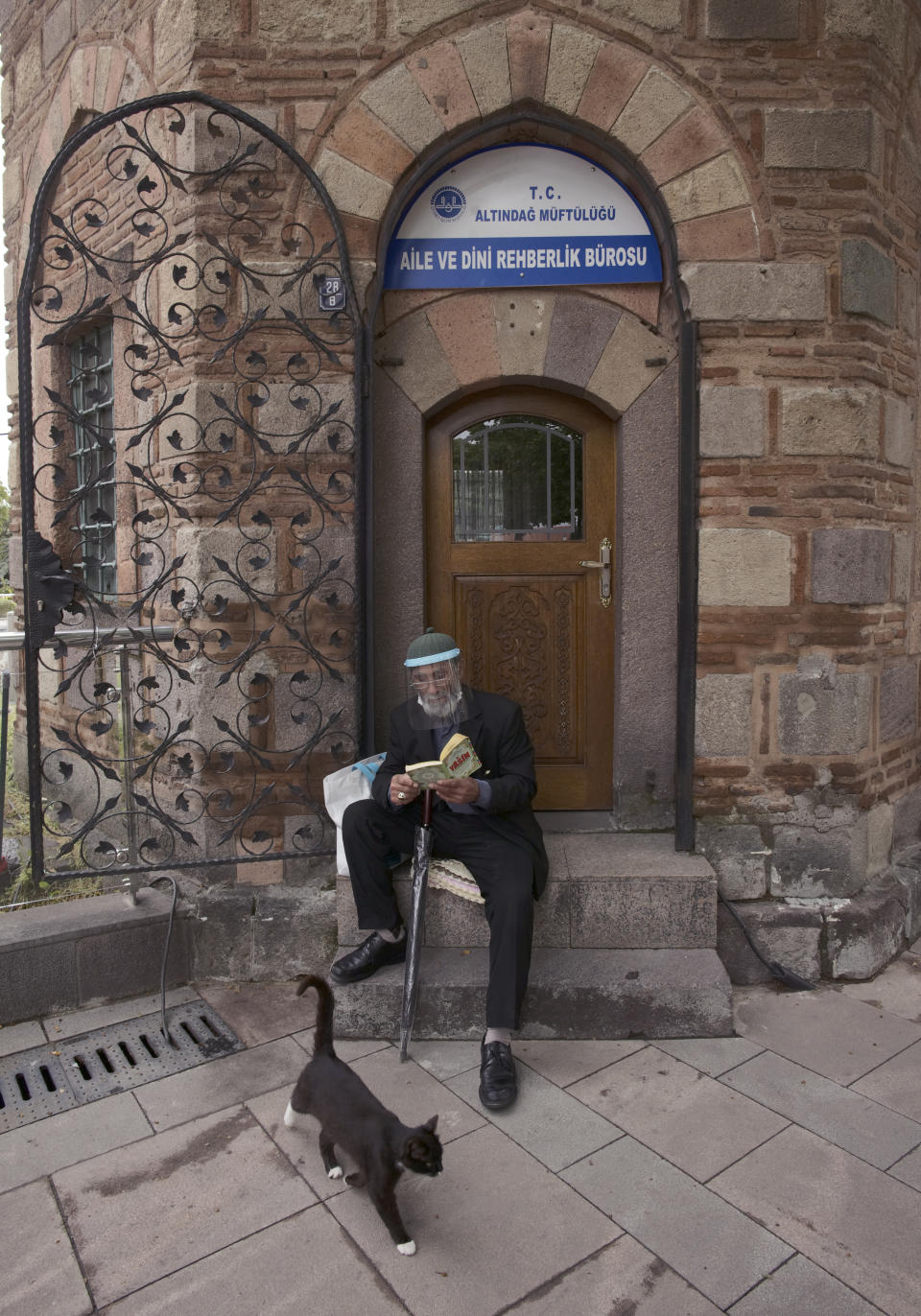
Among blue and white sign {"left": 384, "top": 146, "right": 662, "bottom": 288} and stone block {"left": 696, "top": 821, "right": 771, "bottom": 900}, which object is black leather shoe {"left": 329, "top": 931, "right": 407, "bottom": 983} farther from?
blue and white sign {"left": 384, "top": 146, "right": 662, "bottom": 288}

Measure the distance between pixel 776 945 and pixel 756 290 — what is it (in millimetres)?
2832

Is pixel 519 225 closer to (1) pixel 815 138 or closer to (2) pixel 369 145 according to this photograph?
(2) pixel 369 145

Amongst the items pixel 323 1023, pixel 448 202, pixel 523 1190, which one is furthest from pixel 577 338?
pixel 523 1190

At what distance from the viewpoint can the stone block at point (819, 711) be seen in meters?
4.14

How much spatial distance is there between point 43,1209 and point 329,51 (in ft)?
14.6

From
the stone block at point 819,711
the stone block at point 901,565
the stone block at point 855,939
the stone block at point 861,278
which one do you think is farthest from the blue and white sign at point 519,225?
the stone block at point 855,939

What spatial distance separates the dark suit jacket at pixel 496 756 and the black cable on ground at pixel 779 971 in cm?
97

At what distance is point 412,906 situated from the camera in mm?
3590

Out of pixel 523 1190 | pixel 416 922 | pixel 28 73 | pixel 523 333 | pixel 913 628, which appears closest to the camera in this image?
pixel 523 1190

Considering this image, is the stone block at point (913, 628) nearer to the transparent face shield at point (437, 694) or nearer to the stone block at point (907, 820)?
the stone block at point (907, 820)

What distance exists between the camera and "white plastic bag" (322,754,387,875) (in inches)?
158

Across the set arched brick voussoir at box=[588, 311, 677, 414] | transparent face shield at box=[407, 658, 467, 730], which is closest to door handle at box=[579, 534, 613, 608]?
arched brick voussoir at box=[588, 311, 677, 414]

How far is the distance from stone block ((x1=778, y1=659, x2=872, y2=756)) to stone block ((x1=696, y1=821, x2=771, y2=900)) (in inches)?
16.9

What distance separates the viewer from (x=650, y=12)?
13.1 ft
